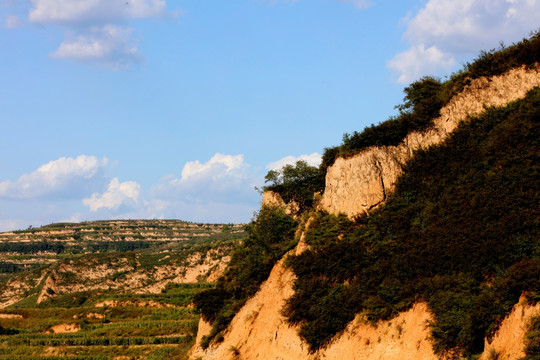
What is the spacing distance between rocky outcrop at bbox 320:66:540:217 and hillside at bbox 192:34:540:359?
7cm

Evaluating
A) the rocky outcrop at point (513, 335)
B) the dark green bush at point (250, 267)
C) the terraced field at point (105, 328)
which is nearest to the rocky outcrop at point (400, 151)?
the dark green bush at point (250, 267)

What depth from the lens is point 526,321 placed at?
77.9ft

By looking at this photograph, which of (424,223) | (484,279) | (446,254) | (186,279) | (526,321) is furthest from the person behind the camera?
(186,279)

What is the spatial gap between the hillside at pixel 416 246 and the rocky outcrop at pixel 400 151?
69 millimetres

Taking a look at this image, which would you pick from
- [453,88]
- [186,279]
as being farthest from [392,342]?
[186,279]

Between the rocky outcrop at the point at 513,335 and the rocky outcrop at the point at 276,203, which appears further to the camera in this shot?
the rocky outcrop at the point at 276,203

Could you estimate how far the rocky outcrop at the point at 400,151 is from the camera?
35938 mm

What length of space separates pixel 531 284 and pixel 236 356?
19.4m

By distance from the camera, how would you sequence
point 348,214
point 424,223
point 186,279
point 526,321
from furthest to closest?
point 186,279, point 348,214, point 424,223, point 526,321

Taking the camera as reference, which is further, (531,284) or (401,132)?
(401,132)

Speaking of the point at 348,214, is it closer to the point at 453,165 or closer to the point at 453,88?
the point at 453,165

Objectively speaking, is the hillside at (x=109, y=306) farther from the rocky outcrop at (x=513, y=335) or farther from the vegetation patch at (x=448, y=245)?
the rocky outcrop at (x=513, y=335)

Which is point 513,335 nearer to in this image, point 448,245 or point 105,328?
point 448,245

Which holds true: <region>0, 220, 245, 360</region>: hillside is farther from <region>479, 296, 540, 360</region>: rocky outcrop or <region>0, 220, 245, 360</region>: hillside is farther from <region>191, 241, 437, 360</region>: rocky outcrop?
<region>479, 296, 540, 360</region>: rocky outcrop
